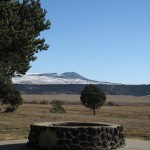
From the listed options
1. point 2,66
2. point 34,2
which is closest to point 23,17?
point 34,2

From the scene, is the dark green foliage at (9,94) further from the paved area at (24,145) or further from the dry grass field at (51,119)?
the paved area at (24,145)

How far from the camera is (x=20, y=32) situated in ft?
71.9

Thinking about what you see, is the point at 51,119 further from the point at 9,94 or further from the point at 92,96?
the point at 92,96

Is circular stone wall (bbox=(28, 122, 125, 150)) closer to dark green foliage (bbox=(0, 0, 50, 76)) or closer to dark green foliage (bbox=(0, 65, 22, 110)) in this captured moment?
dark green foliage (bbox=(0, 0, 50, 76))

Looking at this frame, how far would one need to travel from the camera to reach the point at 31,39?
75.0ft

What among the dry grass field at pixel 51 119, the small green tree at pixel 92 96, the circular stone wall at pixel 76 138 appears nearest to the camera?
A: the circular stone wall at pixel 76 138

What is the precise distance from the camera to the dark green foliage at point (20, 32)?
71.0 feet

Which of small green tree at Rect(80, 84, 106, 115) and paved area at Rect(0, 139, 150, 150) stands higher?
small green tree at Rect(80, 84, 106, 115)

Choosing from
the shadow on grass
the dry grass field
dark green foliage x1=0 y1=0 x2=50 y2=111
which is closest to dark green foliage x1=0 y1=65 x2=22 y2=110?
the dry grass field

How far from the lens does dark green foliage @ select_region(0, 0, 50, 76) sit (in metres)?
21.6

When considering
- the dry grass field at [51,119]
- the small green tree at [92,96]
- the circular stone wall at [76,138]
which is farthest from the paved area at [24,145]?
the small green tree at [92,96]

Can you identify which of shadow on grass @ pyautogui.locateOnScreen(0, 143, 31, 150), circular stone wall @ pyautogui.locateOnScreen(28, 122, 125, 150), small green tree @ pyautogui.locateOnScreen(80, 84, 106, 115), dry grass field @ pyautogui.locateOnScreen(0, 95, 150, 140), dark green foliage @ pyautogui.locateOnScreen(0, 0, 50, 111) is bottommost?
dry grass field @ pyautogui.locateOnScreen(0, 95, 150, 140)

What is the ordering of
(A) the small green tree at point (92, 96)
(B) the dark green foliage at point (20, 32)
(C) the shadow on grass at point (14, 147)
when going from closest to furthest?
(C) the shadow on grass at point (14, 147) → (B) the dark green foliage at point (20, 32) → (A) the small green tree at point (92, 96)

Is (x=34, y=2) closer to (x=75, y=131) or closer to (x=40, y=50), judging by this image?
(x=40, y=50)
